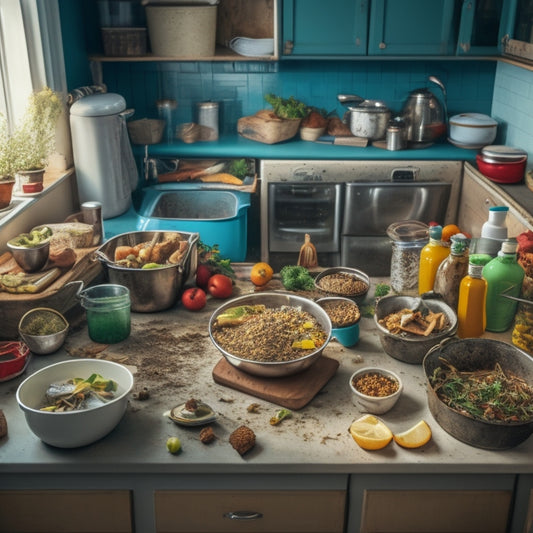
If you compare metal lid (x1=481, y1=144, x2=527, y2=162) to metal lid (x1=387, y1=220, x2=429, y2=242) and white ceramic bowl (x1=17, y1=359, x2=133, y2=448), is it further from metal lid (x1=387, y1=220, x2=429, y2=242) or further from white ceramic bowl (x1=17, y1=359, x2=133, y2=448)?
white ceramic bowl (x1=17, y1=359, x2=133, y2=448)

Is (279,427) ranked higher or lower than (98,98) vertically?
lower

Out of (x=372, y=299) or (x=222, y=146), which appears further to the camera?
(x=222, y=146)

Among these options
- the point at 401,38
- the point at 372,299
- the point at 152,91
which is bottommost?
the point at 372,299

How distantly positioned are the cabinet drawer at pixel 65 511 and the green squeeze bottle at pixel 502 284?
1.24 meters

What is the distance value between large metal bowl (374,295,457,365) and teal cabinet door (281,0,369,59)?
8.75 ft

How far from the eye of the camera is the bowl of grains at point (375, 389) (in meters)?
1.68

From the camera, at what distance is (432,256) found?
2.17 metres

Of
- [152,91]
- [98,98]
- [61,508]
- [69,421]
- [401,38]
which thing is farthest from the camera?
[152,91]

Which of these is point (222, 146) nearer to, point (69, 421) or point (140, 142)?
point (140, 142)

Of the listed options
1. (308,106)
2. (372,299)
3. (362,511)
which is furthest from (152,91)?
(362,511)

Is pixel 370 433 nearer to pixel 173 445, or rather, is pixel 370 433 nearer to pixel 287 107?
pixel 173 445

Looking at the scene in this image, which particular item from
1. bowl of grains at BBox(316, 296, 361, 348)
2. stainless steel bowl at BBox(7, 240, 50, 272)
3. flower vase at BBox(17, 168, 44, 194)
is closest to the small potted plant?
flower vase at BBox(17, 168, 44, 194)

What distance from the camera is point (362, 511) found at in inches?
65.0

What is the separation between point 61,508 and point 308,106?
12.2 feet
